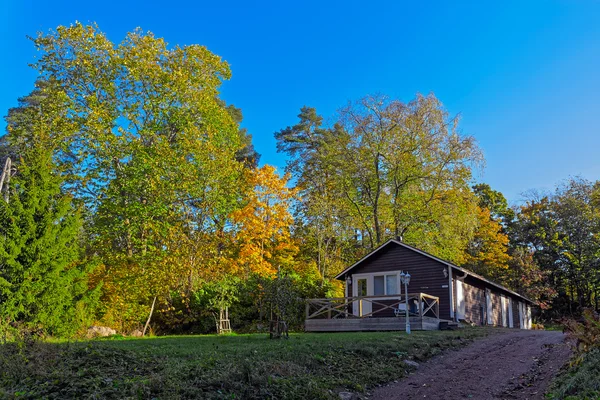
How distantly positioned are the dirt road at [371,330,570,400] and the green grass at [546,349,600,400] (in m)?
0.41

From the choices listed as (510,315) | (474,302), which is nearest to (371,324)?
(474,302)

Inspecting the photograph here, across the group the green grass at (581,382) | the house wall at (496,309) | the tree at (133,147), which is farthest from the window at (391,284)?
the green grass at (581,382)

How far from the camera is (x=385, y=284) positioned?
22203mm

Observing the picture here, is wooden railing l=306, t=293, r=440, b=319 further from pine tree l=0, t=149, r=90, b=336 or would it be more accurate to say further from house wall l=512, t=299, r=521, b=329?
house wall l=512, t=299, r=521, b=329

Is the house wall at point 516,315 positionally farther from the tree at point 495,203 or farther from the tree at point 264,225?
the tree at point 264,225

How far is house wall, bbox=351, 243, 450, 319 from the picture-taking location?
21.0m

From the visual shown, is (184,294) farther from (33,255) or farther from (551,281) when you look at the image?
(551,281)

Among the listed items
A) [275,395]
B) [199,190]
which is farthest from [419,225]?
[275,395]

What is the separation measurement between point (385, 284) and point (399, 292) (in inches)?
30.4

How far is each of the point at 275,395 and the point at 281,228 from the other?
21365 mm

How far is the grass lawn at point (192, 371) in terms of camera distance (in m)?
6.98

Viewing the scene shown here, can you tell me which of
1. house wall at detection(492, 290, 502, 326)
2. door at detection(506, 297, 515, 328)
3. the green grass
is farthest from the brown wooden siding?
the green grass

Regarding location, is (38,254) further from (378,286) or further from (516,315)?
(516,315)

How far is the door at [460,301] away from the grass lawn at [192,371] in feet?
39.7
